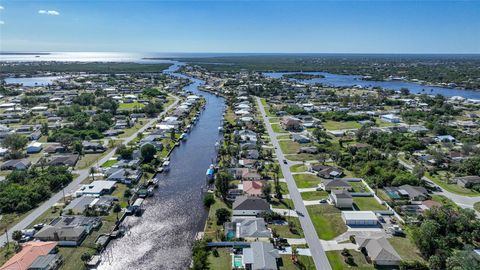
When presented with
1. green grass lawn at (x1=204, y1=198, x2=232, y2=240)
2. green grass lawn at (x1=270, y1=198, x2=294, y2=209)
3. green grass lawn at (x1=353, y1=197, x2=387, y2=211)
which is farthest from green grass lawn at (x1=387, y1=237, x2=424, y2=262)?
green grass lawn at (x1=204, y1=198, x2=232, y2=240)

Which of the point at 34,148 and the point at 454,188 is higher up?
the point at 34,148

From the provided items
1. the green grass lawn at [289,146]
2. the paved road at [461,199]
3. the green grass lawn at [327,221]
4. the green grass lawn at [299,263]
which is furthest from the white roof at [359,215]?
the green grass lawn at [289,146]

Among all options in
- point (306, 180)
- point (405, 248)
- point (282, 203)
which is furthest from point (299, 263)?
point (306, 180)

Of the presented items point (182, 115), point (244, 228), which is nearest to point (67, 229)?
point (244, 228)

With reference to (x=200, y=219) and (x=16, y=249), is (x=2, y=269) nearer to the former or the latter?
(x=16, y=249)

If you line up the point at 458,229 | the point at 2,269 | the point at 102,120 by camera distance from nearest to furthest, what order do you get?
the point at 2,269 → the point at 458,229 → the point at 102,120

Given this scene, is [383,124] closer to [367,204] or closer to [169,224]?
[367,204]

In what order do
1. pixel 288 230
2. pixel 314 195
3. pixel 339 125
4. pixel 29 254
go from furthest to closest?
1. pixel 339 125
2. pixel 314 195
3. pixel 288 230
4. pixel 29 254

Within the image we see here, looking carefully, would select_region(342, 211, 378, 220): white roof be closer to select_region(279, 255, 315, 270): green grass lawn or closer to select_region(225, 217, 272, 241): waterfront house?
select_region(279, 255, 315, 270): green grass lawn
